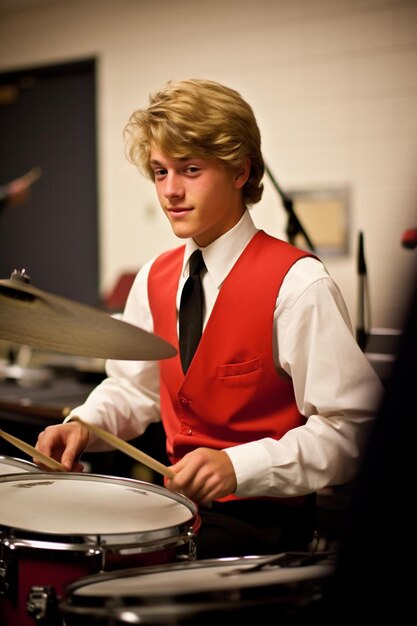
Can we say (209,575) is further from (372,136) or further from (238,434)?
(372,136)

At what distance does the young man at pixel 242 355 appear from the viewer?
113cm

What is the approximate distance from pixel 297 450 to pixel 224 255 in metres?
0.39

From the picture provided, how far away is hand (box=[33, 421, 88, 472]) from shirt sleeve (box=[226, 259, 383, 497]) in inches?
11.5

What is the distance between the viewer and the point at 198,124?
4.02 ft

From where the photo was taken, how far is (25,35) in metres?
3.81

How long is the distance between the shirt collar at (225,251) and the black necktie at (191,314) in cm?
3

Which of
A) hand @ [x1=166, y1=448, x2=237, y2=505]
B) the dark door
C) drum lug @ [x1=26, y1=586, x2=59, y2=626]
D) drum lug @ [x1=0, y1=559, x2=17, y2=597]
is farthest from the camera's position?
the dark door

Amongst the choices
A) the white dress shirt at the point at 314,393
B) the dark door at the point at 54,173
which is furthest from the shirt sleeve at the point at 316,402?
the dark door at the point at 54,173

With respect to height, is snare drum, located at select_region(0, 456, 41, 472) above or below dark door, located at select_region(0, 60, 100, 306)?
below

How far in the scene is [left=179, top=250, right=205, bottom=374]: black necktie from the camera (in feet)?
4.20

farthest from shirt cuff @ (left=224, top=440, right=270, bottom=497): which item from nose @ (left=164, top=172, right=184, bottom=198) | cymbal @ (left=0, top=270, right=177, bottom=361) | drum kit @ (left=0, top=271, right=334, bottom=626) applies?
nose @ (left=164, top=172, right=184, bottom=198)

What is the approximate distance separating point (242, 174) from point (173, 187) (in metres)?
0.14

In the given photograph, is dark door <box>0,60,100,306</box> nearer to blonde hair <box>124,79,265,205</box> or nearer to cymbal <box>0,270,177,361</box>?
blonde hair <box>124,79,265,205</box>

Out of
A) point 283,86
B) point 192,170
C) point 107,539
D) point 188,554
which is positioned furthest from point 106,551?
point 283,86
